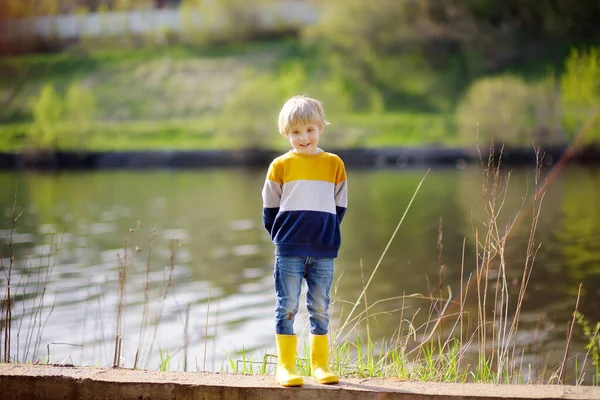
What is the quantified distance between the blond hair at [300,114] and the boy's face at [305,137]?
0.05 feet

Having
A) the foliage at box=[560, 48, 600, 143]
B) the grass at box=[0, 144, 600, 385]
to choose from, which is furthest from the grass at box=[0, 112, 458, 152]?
the grass at box=[0, 144, 600, 385]

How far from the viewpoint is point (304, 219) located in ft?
10.6

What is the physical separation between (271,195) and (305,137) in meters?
0.25

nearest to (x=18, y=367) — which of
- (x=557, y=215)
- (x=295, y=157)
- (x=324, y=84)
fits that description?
(x=295, y=157)

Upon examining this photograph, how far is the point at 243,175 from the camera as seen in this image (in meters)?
27.3

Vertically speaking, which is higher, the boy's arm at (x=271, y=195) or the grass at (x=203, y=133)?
the grass at (x=203, y=133)

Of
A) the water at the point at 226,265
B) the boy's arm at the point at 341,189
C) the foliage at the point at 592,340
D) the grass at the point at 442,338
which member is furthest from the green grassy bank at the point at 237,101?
the boy's arm at the point at 341,189

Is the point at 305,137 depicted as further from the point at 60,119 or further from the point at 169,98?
the point at 169,98

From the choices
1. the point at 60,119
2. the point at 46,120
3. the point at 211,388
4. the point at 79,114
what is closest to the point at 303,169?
the point at 211,388

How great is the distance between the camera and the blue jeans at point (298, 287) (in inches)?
129

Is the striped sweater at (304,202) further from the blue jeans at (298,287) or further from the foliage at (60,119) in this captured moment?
the foliage at (60,119)

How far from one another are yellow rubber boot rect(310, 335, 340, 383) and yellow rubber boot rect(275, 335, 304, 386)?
2.9 inches

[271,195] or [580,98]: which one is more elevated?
[580,98]

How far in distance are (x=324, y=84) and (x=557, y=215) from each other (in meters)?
29.7
